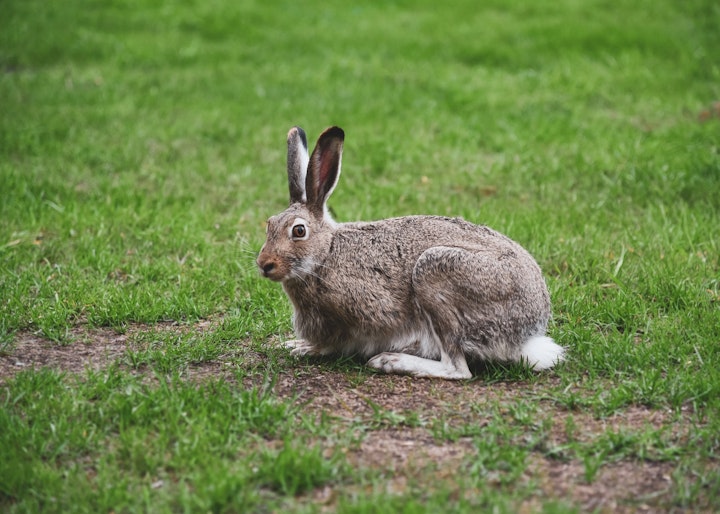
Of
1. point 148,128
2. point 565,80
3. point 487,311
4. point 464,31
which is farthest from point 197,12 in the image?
point 487,311

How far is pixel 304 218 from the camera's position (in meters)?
5.02

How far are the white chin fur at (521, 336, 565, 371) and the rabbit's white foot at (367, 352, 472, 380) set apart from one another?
13.6 inches

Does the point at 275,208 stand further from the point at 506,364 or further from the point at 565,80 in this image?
the point at 565,80

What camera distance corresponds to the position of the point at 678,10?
1462 centimetres

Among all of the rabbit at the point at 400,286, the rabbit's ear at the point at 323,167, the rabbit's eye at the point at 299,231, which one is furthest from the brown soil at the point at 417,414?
the rabbit's ear at the point at 323,167

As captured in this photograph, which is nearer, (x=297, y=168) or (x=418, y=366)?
(x=418, y=366)

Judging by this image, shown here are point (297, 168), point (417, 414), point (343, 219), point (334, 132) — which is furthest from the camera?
point (343, 219)

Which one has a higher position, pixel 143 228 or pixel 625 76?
pixel 625 76

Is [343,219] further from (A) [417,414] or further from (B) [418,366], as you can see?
(A) [417,414]

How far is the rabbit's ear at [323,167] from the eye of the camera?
488 cm

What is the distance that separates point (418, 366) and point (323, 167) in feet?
4.06

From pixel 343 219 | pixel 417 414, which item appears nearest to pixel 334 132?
pixel 417 414

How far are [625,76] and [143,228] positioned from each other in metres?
7.03

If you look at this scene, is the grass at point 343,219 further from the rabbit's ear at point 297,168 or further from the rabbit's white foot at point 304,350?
the rabbit's ear at point 297,168
